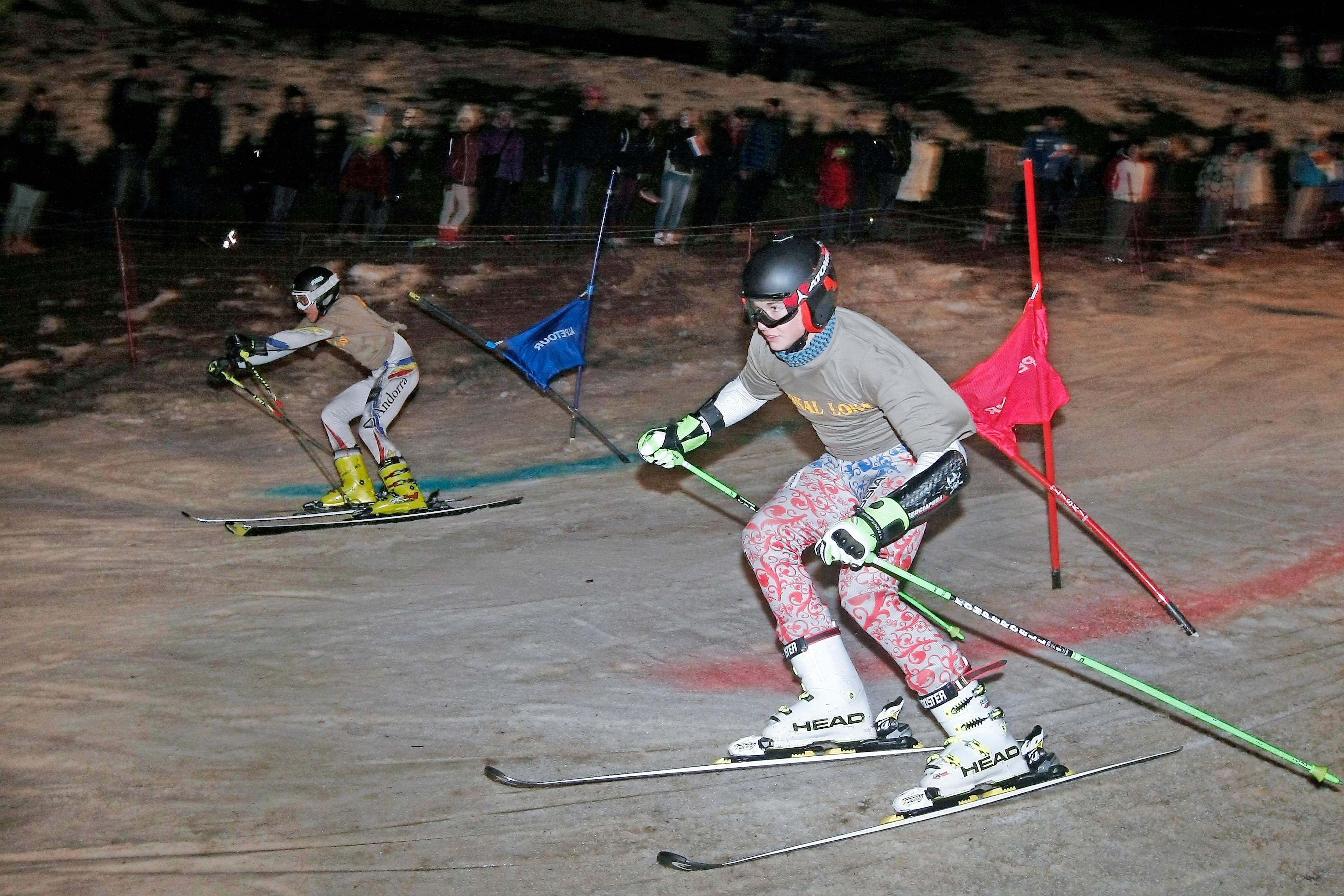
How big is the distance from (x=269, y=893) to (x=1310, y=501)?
6989 millimetres

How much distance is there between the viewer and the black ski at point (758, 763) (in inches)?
190

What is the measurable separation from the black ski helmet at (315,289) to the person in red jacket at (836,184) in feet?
21.8

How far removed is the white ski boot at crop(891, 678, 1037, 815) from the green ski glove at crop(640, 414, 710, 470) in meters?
1.51

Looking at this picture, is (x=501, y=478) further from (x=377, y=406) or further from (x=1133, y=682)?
(x=1133, y=682)

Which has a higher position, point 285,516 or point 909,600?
point 909,600

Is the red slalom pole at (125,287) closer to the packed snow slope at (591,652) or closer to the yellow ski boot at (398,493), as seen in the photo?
the packed snow slope at (591,652)

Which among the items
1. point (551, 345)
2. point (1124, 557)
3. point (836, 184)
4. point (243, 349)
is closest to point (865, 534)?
point (1124, 557)

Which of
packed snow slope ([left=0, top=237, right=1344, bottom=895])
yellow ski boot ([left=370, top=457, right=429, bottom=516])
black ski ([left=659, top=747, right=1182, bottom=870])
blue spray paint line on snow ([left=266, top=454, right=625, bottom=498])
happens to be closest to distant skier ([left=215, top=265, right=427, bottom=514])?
yellow ski boot ([left=370, top=457, right=429, bottom=516])

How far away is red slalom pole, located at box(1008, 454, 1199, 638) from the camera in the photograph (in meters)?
6.11

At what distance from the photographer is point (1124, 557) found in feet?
21.0

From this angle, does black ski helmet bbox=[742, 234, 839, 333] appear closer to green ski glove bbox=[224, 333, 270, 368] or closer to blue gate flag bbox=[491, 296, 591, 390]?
blue gate flag bbox=[491, 296, 591, 390]

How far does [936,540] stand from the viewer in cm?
746

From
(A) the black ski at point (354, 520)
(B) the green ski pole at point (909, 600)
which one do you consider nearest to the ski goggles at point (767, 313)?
(B) the green ski pole at point (909, 600)

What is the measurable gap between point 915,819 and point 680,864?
0.94 metres
